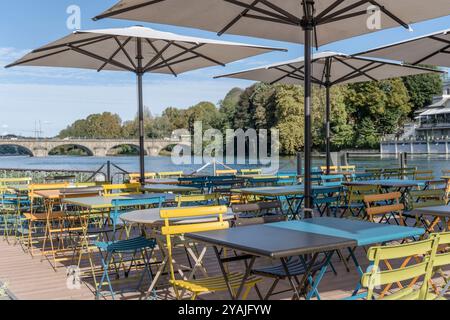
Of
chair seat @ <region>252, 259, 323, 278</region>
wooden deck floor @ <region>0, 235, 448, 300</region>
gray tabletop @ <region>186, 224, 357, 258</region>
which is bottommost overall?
wooden deck floor @ <region>0, 235, 448, 300</region>

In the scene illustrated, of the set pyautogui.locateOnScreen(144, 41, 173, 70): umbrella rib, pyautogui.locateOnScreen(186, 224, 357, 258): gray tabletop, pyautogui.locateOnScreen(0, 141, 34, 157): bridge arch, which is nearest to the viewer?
pyautogui.locateOnScreen(186, 224, 357, 258): gray tabletop

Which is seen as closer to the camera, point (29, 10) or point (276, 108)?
Answer: point (29, 10)

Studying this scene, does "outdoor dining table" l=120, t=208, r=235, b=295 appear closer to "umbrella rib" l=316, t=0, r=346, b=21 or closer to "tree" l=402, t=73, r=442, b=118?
"umbrella rib" l=316, t=0, r=346, b=21

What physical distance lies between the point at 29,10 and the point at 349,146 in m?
30.9

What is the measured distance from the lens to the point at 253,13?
6.00 metres

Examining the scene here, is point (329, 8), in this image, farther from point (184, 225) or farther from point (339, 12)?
point (184, 225)

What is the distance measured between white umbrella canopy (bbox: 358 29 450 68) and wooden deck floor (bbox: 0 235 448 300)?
10.7ft

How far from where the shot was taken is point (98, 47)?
7.85 m

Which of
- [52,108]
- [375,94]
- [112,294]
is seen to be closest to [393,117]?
[375,94]

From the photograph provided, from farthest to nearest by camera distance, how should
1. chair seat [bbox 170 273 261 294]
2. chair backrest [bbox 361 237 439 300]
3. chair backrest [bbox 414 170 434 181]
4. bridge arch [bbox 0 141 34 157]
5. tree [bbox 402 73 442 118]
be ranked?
tree [bbox 402 73 442 118], bridge arch [bbox 0 141 34 157], chair backrest [bbox 414 170 434 181], chair seat [bbox 170 273 261 294], chair backrest [bbox 361 237 439 300]

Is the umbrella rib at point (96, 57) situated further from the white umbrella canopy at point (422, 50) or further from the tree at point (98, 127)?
the tree at point (98, 127)

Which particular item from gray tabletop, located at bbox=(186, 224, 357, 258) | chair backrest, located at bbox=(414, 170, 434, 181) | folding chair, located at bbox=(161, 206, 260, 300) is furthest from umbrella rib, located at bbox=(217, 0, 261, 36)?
chair backrest, located at bbox=(414, 170, 434, 181)

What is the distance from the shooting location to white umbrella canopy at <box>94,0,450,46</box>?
5191 millimetres
